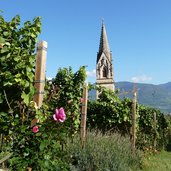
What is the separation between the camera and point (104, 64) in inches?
2633

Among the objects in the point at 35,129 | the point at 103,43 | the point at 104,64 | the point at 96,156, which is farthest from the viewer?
the point at 104,64

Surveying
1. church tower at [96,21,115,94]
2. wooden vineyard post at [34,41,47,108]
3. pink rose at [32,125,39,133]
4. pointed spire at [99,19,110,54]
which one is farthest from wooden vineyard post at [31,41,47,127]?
pointed spire at [99,19,110,54]

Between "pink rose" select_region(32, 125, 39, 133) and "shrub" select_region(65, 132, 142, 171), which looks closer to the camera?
"pink rose" select_region(32, 125, 39, 133)

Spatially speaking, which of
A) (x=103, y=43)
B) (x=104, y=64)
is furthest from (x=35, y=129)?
(x=104, y=64)

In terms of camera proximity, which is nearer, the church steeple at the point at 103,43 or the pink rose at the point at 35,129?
the pink rose at the point at 35,129

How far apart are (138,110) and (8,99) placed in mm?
8409

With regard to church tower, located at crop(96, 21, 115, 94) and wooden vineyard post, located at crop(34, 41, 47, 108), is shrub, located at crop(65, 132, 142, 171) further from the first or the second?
church tower, located at crop(96, 21, 115, 94)

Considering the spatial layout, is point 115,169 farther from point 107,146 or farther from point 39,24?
point 39,24

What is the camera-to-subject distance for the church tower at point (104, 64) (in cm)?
6544

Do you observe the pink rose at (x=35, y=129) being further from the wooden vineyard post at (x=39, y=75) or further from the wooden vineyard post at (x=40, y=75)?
the wooden vineyard post at (x=40, y=75)

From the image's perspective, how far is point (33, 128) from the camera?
379 cm

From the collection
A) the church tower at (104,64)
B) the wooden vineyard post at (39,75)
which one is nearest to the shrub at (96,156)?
the wooden vineyard post at (39,75)

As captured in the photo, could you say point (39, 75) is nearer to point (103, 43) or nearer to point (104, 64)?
point (103, 43)

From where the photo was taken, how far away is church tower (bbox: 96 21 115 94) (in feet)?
215
